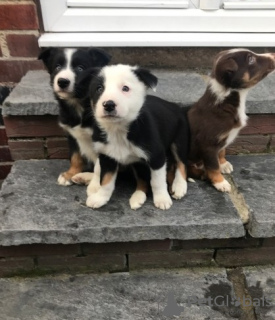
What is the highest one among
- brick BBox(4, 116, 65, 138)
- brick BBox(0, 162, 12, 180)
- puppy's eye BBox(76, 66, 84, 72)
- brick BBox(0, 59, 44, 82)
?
puppy's eye BBox(76, 66, 84, 72)

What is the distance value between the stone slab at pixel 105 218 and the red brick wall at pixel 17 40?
0.76 meters

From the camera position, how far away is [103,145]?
5.38ft

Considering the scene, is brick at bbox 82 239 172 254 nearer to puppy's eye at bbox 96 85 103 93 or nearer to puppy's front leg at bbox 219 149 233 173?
puppy's front leg at bbox 219 149 233 173

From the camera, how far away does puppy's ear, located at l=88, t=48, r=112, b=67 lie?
1.75 meters

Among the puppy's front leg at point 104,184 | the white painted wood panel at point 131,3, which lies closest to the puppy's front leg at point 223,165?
the puppy's front leg at point 104,184

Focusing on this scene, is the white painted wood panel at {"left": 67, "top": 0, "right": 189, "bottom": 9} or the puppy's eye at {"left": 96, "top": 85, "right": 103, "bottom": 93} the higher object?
the white painted wood panel at {"left": 67, "top": 0, "right": 189, "bottom": 9}

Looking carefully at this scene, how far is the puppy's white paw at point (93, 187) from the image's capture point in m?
1.80

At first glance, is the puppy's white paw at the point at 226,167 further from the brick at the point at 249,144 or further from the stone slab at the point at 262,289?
the stone slab at the point at 262,289

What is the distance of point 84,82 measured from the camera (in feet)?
5.22

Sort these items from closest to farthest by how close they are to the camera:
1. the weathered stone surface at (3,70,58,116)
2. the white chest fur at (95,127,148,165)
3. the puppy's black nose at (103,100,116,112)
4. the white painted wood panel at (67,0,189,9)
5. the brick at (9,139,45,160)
Result: the puppy's black nose at (103,100,116,112), the white chest fur at (95,127,148,165), the weathered stone surface at (3,70,58,116), the brick at (9,139,45,160), the white painted wood panel at (67,0,189,9)

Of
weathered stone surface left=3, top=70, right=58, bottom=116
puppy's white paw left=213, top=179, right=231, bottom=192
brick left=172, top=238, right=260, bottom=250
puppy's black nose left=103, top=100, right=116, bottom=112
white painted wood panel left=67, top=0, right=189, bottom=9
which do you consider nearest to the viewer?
puppy's black nose left=103, top=100, right=116, bottom=112

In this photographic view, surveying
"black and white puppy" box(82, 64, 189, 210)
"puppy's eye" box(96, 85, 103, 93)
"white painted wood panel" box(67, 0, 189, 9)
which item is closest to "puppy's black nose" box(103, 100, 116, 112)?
"black and white puppy" box(82, 64, 189, 210)

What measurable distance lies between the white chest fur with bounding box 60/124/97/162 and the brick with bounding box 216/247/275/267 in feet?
2.69

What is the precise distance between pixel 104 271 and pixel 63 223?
13.1 inches
